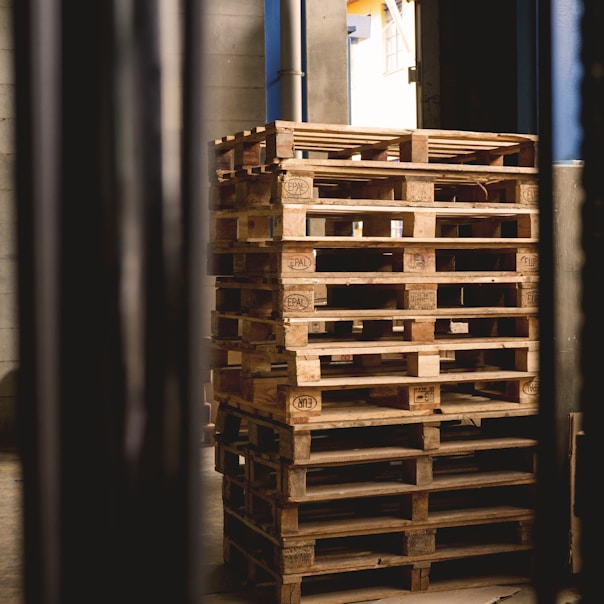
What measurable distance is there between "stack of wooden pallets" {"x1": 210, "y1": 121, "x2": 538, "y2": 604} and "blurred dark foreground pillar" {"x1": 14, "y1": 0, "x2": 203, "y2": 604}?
3.43 metres

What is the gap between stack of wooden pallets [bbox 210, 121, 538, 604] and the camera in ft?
13.7

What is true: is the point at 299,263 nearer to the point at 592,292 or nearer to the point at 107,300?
the point at 592,292

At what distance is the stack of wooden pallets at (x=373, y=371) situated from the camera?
165 inches

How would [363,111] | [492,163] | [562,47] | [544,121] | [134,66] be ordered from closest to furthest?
[134,66] < [544,121] < [492,163] < [562,47] < [363,111]

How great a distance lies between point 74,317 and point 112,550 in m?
0.18

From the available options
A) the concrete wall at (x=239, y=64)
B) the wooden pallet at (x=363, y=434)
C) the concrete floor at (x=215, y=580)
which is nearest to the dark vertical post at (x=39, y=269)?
the concrete floor at (x=215, y=580)

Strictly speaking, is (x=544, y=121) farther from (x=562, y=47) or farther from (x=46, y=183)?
(x=562, y=47)

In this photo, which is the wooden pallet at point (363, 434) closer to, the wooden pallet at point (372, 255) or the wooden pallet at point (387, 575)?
the wooden pallet at point (387, 575)

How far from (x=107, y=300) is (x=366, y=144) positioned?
412cm

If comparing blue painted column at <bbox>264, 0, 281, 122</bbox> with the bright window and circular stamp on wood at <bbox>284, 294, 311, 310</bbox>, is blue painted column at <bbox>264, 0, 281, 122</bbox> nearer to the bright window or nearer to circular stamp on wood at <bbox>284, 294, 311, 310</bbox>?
circular stamp on wood at <bbox>284, 294, 311, 310</bbox>

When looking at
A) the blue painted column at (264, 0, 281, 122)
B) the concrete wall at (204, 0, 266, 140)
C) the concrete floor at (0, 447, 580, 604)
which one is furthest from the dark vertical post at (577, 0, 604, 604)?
the blue painted column at (264, 0, 281, 122)

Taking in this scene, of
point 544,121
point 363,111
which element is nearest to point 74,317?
Result: point 544,121

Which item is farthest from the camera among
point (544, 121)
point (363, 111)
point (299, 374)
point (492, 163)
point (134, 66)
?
point (363, 111)

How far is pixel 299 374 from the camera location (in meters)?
4.12
